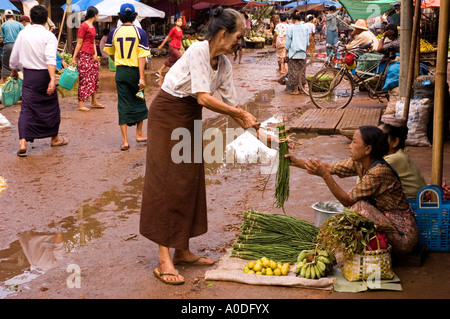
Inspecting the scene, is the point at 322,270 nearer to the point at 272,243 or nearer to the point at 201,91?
the point at 272,243

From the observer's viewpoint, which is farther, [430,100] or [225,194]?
[430,100]

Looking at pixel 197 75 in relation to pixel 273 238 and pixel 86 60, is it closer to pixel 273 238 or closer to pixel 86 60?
pixel 273 238

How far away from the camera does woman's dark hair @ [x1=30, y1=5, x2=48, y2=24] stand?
307 inches

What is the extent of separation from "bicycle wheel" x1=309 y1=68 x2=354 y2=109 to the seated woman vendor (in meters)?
7.19

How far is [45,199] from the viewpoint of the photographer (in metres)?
6.32

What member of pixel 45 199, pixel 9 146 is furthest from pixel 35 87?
pixel 45 199

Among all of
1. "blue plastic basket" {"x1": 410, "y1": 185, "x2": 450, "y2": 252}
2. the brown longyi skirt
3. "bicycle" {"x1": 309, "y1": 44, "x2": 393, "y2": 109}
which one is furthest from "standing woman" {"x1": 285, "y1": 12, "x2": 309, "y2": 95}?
the brown longyi skirt

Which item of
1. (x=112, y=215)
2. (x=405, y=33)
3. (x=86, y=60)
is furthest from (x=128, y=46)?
(x=405, y=33)

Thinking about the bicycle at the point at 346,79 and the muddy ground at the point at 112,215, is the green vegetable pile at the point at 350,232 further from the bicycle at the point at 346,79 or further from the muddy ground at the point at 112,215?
the bicycle at the point at 346,79

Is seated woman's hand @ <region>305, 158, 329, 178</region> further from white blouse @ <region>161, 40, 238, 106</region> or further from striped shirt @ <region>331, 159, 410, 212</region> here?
white blouse @ <region>161, 40, 238, 106</region>

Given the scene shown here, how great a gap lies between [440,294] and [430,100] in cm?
472

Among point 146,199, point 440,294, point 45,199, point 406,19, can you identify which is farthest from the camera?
point 406,19

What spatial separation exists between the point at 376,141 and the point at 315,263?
973mm

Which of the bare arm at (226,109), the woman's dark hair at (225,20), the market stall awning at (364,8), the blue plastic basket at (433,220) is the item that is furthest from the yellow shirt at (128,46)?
the market stall awning at (364,8)
